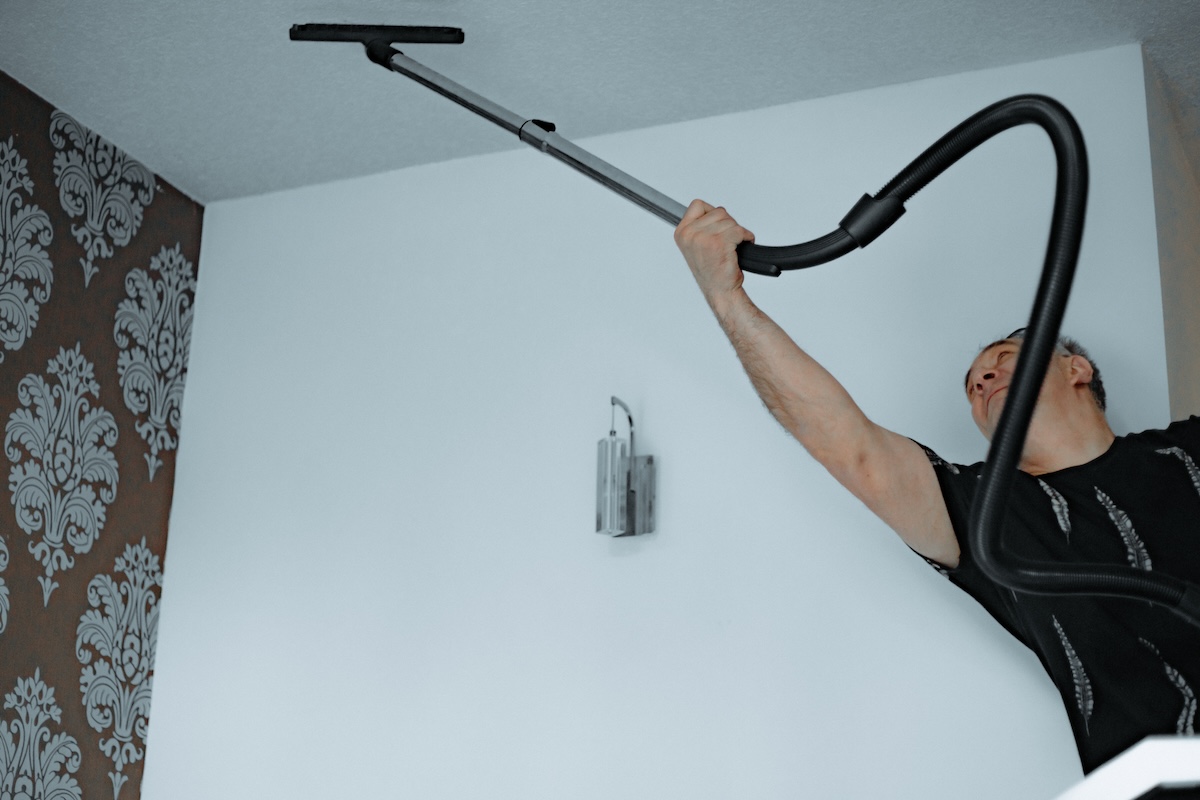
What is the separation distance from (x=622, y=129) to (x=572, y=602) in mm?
1017

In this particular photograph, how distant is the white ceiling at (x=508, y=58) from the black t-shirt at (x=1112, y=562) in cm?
82

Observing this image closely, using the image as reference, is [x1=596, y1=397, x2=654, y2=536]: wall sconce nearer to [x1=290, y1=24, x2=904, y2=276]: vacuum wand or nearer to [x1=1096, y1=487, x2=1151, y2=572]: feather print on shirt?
[x1=290, y1=24, x2=904, y2=276]: vacuum wand

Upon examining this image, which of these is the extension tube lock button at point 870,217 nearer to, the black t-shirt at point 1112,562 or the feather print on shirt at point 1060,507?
the black t-shirt at point 1112,562

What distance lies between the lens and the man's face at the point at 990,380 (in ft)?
5.72

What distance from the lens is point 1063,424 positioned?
5.46 ft

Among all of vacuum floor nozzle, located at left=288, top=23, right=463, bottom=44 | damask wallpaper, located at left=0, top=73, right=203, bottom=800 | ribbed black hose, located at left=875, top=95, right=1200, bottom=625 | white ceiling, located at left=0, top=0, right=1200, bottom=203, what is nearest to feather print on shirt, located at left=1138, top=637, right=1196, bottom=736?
ribbed black hose, located at left=875, top=95, right=1200, bottom=625

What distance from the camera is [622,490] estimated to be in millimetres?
2055

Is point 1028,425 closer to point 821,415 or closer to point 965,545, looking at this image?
point 821,415

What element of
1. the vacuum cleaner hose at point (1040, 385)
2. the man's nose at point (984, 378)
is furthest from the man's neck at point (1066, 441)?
the vacuum cleaner hose at point (1040, 385)

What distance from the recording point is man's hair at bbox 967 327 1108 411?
1.73 metres

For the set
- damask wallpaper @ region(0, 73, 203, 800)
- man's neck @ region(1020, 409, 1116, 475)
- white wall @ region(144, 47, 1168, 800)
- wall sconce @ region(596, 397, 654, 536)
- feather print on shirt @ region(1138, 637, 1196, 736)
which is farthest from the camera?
damask wallpaper @ region(0, 73, 203, 800)

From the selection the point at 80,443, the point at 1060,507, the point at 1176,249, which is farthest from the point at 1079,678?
the point at 80,443

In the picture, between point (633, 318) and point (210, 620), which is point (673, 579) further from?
point (210, 620)

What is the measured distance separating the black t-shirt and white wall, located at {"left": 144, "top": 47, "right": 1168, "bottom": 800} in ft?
0.74
